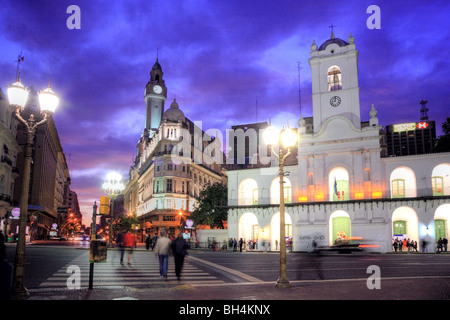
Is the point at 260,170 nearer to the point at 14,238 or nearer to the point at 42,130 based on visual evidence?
the point at 14,238

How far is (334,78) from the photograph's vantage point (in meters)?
43.9

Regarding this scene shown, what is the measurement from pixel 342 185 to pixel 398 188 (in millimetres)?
5742

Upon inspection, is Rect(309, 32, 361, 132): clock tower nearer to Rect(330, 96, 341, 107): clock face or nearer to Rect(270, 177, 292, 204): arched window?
Rect(330, 96, 341, 107): clock face

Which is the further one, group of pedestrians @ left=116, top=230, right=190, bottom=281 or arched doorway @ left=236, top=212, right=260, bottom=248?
arched doorway @ left=236, top=212, right=260, bottom=248

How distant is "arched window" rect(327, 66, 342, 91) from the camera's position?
4369cm

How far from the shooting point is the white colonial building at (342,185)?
38.3m

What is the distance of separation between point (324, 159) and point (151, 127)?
5321 cm

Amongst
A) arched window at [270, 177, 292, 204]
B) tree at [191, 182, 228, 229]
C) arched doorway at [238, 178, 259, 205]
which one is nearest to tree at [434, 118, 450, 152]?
arched window at [270, 177, 292, 204]

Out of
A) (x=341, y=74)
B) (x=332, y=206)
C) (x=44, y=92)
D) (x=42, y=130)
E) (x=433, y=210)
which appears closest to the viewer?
(x=44, y=92)

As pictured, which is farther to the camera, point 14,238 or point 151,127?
point 151,127

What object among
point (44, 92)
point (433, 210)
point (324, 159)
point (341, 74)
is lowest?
point (433, 210)

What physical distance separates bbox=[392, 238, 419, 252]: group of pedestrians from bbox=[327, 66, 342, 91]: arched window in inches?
706

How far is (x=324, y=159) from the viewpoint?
42.2 meters
